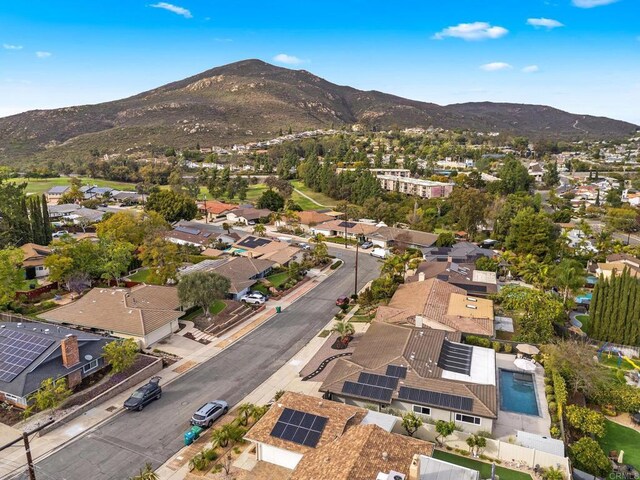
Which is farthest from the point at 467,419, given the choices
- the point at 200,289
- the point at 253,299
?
the point at 253,299

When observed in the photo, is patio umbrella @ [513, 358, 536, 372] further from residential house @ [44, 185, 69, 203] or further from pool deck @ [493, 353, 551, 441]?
residential house @ [44, 185, 69, 203]

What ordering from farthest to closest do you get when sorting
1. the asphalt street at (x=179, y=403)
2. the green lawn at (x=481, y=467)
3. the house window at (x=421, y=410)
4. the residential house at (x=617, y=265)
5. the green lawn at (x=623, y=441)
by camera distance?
the residential house at (x=617, y=265)
the house window at (x=421, y=410)
the green lawn at (x=623, y=441)
the asphalt street at (x=179, y=403)
the green lawn at (x=481, y=467)

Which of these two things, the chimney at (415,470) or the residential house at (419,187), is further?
the residential house at (419,187)

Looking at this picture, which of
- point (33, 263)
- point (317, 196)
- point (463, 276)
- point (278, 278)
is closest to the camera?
point (463, 276)

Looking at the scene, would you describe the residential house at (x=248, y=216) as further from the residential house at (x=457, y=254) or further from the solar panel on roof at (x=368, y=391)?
the solar panel on roof at (x=368, y=391)

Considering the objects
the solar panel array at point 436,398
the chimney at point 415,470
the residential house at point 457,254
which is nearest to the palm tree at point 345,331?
the solar panel array at point 436,398

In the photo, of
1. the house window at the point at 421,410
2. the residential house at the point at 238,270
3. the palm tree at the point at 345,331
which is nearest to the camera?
the house window at the point at 421,410

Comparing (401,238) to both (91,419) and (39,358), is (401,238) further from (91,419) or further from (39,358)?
(39,358)
